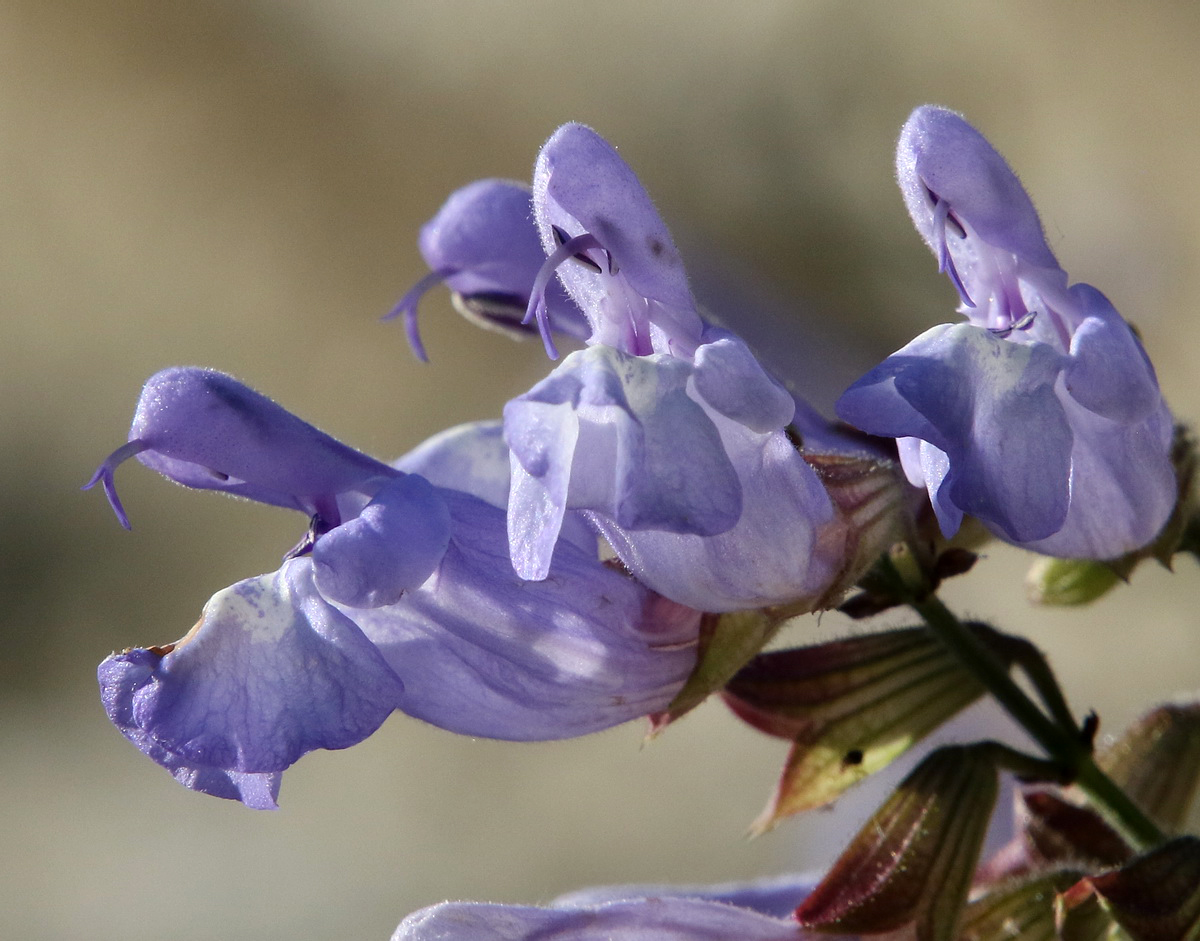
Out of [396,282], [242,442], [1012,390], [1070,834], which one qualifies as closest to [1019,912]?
[1070,834]

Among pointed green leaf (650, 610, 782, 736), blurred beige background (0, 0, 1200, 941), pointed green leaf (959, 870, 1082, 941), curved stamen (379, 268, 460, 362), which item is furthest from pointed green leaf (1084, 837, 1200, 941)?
blurred beige background (0, 0, 1200, 941)

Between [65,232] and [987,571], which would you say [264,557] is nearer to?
[65,232]

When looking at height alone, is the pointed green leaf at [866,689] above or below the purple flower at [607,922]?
above

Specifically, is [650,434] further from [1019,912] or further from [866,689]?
[1019,912]

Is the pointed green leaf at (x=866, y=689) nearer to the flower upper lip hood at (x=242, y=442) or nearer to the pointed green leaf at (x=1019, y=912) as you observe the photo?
the pointed green leaf at (x=1019, y=912)

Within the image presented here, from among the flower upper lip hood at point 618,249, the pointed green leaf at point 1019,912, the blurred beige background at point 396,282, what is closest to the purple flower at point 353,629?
the flower upper lip hood at point 618,249
